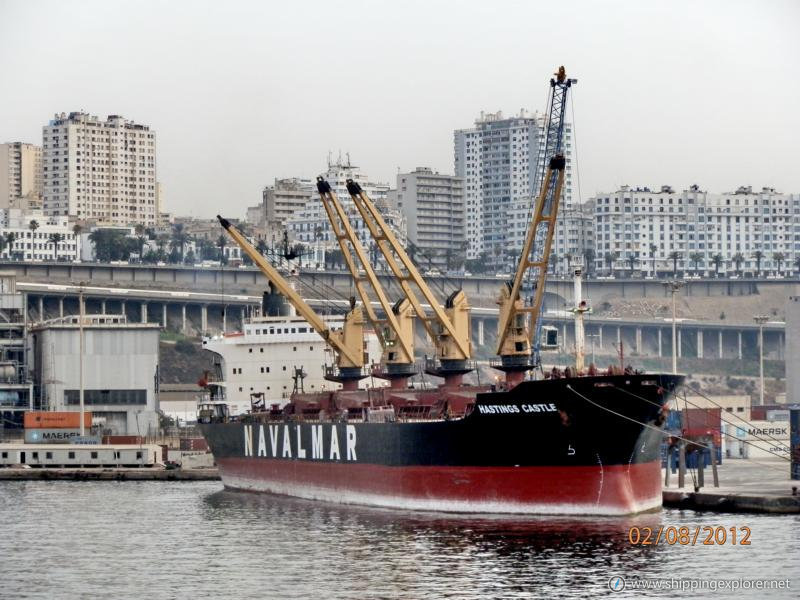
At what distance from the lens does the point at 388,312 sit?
65875 millimetres

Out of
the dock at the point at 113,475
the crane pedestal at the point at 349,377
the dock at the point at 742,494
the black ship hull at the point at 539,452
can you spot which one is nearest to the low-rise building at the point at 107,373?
the dock at the point at 113,475

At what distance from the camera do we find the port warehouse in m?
80.5

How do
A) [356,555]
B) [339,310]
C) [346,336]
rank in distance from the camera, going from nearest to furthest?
[356,555]
[346,336]
[339,310]

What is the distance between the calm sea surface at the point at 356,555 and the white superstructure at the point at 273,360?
16308 mm

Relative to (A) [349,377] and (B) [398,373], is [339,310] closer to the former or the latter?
(A) [349,377]

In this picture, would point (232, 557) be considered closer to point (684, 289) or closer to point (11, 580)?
point (11, 580)

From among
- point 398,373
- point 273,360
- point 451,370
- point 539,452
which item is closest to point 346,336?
point 398,373

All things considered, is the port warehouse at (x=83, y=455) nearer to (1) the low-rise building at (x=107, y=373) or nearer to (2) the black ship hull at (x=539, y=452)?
(1) the low-rise building at (x=107, y=373)

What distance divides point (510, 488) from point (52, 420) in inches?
1654

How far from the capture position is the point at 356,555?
4331 centimetres

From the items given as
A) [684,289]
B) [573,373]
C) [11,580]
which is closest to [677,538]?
[573,373]

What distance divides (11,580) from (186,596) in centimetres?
560

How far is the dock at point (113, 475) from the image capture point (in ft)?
251

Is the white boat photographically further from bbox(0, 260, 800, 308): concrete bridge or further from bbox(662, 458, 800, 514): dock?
bbox(0, 260, 800, 308): concrete bridge
